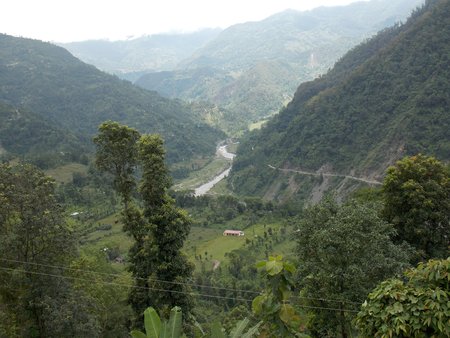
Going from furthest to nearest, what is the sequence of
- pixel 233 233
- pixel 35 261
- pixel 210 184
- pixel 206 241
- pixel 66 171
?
1. pixel 210 184
2. pixel 66 171
3. pixel 233 233
4. pixel 206 241
5. pixel 35 261

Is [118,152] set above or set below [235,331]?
above

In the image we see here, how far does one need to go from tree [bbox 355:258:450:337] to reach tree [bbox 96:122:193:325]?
11.7 metres

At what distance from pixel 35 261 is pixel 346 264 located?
12.6 meters

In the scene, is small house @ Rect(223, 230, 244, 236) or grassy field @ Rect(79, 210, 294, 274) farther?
small house @ Rect(223, 230, 244, 236)

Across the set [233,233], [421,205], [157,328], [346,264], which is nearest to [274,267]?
[157,328]

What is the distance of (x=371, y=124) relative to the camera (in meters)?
96.4

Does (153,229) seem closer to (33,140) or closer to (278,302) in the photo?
(278,302)

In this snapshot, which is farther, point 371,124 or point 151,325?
point 371,124

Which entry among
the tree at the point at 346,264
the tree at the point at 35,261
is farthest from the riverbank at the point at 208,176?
the tree at the point at 346,264

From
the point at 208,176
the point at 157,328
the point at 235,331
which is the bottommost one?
the point at 208,176

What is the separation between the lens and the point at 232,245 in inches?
3044

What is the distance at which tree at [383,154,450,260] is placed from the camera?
2250 cm

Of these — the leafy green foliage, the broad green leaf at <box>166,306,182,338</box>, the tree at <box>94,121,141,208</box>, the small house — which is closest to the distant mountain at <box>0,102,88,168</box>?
the small house

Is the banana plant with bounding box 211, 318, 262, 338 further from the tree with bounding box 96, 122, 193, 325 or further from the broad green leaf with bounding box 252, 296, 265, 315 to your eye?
the tree with bounding box 96, 122, 193, 325
